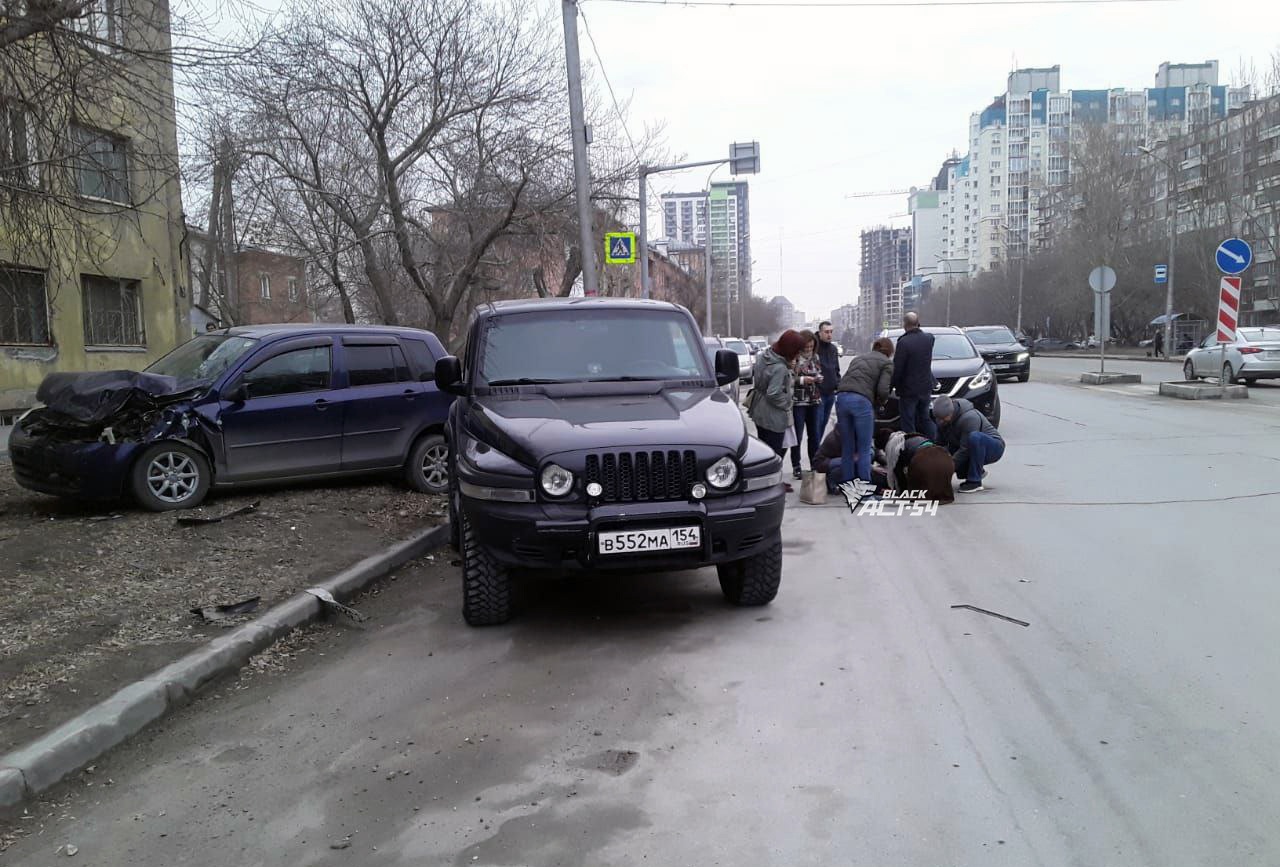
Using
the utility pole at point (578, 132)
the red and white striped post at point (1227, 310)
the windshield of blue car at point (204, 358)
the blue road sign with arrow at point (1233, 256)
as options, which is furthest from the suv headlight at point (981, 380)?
the windshield of blue car at point (204, 358)

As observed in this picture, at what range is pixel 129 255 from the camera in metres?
19.2

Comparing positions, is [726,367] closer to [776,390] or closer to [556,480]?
[556,480]

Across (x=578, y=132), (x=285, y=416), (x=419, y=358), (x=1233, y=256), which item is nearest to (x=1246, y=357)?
(x=1233, y=256)

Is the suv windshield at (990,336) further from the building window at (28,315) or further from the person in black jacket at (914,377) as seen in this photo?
the building window at (28,315)

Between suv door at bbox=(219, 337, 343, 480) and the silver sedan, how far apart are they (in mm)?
19925

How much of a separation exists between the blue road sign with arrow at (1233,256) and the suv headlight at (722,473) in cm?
1651

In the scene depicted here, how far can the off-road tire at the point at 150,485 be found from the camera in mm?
7910

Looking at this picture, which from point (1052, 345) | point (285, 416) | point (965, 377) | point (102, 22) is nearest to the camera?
point (102, 22)

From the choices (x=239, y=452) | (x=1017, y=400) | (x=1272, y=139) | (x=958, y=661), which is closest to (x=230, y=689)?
(x=958, y=661)

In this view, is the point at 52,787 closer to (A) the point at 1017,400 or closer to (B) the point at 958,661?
(B) the point at 958,661

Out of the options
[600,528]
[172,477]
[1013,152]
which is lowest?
[172,477]

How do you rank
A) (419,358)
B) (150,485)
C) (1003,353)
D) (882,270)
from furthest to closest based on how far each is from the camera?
(882,270)
(1003,353)
(419,358)
(150,485)

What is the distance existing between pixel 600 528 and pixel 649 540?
265 millimetres

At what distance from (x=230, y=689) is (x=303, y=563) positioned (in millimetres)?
2101
